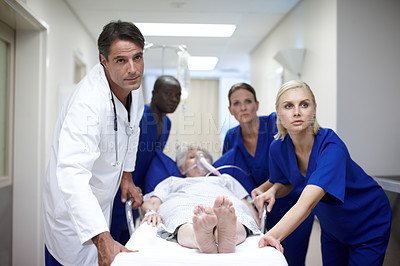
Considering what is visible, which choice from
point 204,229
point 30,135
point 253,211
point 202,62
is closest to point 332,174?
point 204,229

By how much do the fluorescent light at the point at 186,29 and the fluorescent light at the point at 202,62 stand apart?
3.94ft

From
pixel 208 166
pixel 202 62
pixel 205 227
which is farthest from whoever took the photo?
pixel 202 62

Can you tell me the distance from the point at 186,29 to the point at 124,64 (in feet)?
10.1

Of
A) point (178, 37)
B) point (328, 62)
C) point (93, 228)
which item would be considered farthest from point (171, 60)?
point (93, 228)

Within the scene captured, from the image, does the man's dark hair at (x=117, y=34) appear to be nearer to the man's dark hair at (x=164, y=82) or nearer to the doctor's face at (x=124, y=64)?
the doctor's face at (x=124, y=64)

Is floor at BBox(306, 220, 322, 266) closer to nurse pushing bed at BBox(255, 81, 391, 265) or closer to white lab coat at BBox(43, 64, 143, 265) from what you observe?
nurse pushing bed at BBox(255, 81, 391, 265)

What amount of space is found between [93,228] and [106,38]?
2.43ft

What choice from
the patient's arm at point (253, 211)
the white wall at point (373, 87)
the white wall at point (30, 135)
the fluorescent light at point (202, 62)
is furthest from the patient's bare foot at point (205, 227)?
the fluorescent light at point (202, 62)

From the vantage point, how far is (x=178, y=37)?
14.9 ft

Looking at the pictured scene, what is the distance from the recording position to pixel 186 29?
4289mm

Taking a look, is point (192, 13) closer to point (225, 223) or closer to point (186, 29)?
point (186, 29)

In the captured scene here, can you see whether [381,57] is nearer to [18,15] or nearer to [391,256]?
[391,256]

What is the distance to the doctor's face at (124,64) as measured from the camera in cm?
137

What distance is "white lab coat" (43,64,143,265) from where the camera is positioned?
43.3 inches
